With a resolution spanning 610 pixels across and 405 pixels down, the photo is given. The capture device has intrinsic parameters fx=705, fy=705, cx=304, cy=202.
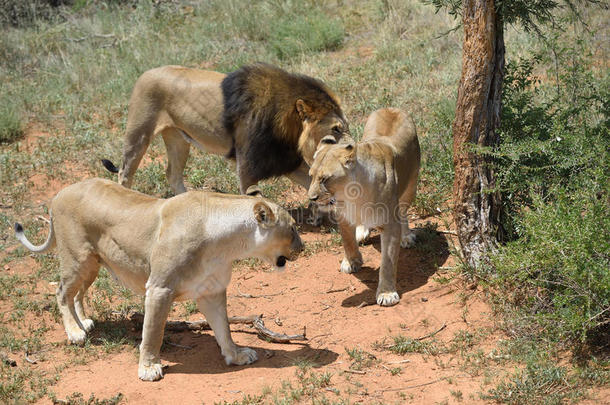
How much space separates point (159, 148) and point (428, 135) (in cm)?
394

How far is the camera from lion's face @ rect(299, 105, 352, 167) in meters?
7.50

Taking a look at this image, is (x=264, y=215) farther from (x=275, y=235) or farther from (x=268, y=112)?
(x=268, y=112)

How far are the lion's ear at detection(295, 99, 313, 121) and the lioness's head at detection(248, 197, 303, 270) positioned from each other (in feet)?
7.63

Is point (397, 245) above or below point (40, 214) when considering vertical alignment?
above

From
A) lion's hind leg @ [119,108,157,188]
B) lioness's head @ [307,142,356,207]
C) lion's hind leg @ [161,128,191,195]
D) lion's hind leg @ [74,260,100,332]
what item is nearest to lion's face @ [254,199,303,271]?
lioness's head @ [307,142,356,207]

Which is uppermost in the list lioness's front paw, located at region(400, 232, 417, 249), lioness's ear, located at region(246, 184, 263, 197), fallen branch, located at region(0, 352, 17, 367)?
lioness's ear, located at region(246, 184, 263, 197)

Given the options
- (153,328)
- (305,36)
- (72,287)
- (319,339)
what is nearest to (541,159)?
(319,339)

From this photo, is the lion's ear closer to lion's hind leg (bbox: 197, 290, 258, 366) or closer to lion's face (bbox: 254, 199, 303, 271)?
lion's face (bbox: 254, 199, 303, 271)

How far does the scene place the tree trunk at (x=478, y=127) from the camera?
6.08m

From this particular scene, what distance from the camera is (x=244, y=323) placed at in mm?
6422

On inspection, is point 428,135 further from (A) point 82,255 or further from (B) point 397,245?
(A) point 82,255

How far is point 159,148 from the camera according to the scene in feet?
34.2

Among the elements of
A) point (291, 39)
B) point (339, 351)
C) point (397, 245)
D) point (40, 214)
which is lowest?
point (40, 214)

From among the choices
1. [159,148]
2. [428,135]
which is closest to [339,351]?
[428,135]
